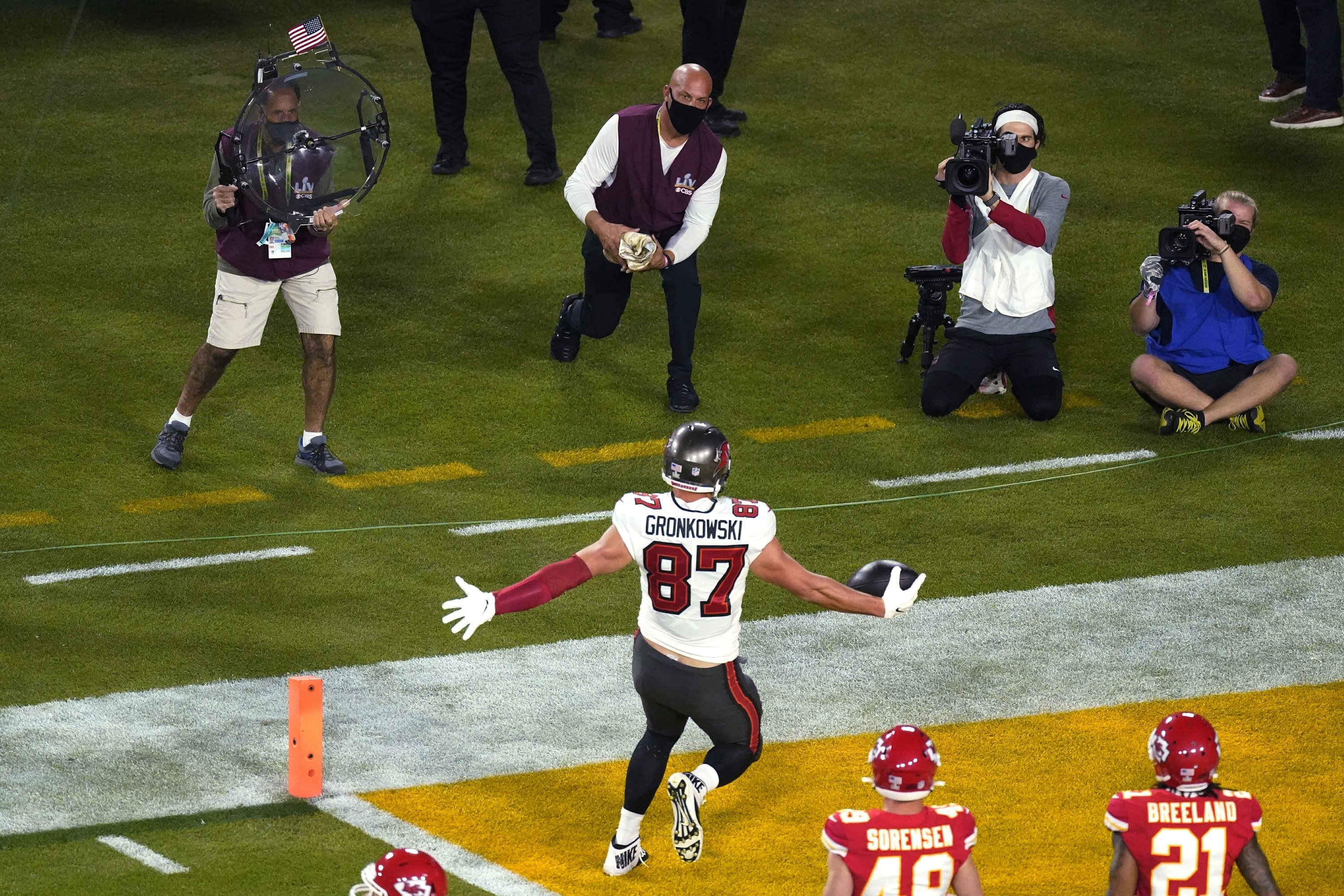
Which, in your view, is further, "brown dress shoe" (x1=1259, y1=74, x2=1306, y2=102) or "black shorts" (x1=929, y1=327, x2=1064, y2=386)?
"brown dress shoe" (x1=1259, y1=74, x2=1306, y2=102)

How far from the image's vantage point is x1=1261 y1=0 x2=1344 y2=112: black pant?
1303 centimetres

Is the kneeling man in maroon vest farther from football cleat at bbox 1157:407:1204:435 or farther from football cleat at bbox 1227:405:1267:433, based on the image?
football cleat at bbox 1227:405:1267:433

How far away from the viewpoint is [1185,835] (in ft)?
15.8

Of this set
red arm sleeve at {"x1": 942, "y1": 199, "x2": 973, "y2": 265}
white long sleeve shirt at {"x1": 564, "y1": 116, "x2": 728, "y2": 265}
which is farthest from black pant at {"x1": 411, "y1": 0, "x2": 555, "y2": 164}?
red arm sleeve at {"x1": 942, "y1": 199, "x2": 973, "y2": 265}

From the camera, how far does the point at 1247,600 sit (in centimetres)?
804

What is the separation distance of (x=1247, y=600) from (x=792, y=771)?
2448mm

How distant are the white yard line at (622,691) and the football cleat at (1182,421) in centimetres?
148

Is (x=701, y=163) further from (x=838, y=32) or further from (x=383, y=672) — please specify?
(x=838, y=32)

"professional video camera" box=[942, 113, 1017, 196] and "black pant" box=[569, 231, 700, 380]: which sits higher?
"professional video camera" box=[942, 113, 1017, 196]

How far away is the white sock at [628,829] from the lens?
592cm

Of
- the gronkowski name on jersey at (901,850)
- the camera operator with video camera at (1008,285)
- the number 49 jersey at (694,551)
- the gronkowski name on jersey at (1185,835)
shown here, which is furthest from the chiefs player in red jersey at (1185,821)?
the camera operator with video camera at (1008,285)

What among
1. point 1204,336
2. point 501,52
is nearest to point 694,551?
point 1204,336

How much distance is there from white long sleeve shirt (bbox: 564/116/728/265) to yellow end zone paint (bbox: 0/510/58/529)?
9.64 feet

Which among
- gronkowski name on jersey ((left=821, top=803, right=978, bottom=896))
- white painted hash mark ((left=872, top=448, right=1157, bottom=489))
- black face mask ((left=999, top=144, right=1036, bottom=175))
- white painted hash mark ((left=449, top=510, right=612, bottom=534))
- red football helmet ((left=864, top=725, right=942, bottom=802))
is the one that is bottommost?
white painted hash mark ((left=449, top=510, right=612, bottom=534))
